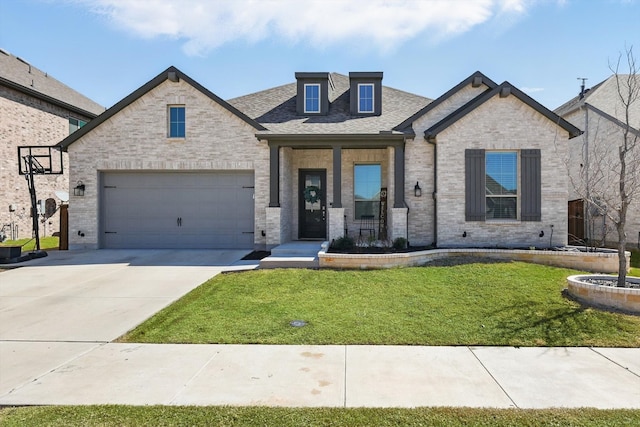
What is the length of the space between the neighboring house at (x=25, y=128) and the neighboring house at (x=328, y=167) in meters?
6.89

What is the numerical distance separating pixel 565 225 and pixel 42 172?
16.8 metres

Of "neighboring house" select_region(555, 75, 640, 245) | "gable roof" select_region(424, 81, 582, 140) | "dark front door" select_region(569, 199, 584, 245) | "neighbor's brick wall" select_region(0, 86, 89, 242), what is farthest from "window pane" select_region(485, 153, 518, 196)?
"neighbor's brick wall" select_region(0, 86, 89, 242)

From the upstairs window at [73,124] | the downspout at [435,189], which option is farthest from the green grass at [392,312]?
the upstairs window at [73,124]

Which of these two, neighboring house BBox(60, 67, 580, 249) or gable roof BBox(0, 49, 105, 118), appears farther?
gable roof BBox(0, 49, 105, 118)

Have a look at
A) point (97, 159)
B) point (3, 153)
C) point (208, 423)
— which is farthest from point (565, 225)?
point (3, 153)

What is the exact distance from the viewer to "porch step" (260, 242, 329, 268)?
9.07 metres

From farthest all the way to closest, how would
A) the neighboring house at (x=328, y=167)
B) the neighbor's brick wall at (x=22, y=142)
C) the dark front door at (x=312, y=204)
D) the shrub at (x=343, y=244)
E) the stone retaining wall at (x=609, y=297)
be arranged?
the neighbor's brick wall at (x=22, y=142) → the dark front door at (x=312, y=204) → the neighboring house at (x=328, y=167) → the shrub at (x=343, y=244) → the stone retaining wall at (x=609, y=297)

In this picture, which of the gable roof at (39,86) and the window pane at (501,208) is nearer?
the window pane at (501,208)

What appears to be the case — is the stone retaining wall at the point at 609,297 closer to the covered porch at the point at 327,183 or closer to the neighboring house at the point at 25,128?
the covered porch at the point at 327,183

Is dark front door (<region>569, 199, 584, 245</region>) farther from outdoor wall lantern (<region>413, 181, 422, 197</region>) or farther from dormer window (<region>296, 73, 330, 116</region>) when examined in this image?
dormer window (<region>296, 73, 330, 116</region>)

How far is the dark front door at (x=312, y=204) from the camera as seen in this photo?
13.1 metres

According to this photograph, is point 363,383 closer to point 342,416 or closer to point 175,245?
point 342,416

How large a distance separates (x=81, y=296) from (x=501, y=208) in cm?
1099

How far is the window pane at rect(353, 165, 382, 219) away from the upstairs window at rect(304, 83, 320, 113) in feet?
8.87
